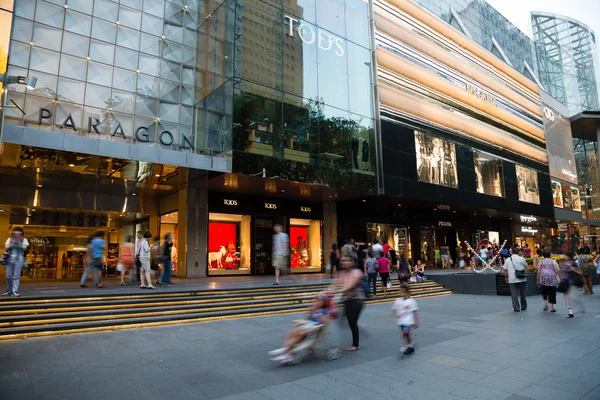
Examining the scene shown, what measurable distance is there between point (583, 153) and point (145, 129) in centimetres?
5841

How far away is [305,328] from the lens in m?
6.06

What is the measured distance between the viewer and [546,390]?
→ 4.73 m

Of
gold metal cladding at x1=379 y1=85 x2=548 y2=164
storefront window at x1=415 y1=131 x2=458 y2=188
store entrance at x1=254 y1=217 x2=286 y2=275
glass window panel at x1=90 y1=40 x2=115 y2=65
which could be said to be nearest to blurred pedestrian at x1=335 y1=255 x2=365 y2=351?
store entrance at x1=254 y1=217 x2=286 y2=275

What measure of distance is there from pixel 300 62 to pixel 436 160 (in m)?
11.8

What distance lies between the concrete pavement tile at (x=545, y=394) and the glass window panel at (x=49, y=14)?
1865 cm

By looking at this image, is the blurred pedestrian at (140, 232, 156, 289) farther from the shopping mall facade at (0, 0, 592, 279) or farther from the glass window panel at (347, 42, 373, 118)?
the glass window panel at (347, 42, 373, 118)

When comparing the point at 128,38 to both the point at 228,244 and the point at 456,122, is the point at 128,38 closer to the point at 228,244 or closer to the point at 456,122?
the point at 228,244

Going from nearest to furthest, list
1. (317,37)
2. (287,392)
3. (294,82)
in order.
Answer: (287,392), (294,82), (317,37)

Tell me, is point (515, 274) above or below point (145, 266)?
below

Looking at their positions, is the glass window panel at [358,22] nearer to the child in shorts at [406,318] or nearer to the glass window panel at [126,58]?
the glass window panel at [126,58]

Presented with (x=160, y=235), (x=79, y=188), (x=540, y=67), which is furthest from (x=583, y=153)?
(x=79, y=188)

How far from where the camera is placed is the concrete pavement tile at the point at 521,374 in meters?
5.18

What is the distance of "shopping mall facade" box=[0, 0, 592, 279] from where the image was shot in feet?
49.5

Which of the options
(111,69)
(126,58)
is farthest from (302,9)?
(111,69)
